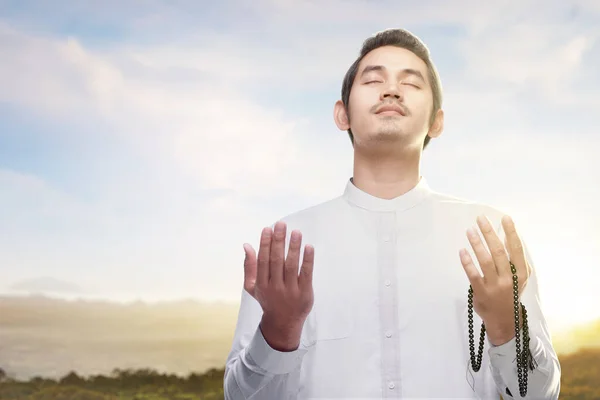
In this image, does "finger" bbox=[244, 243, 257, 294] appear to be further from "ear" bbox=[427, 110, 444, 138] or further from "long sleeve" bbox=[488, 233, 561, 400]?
"ear" bbox=[427, 110, 444, 138]

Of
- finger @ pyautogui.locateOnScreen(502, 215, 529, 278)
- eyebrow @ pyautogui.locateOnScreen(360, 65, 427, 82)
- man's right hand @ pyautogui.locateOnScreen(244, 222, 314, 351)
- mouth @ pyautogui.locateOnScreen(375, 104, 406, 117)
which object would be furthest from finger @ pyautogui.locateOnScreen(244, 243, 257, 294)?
eyebrow @ pyautogui.locateOnScreen(360, 65, 427, 82)

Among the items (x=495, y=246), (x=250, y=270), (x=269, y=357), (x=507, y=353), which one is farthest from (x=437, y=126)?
(x=269, y=357)

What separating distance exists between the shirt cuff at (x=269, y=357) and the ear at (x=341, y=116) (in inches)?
55.5

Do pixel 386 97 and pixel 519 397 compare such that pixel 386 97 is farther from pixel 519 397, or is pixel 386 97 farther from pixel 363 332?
pixel 519 397

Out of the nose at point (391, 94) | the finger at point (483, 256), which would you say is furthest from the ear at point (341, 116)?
the finger at point (483, 256)

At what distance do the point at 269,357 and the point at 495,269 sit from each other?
1.01 m

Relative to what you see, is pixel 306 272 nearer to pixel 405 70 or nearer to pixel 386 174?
pixel 386 174

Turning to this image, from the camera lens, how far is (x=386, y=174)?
3.60 metres

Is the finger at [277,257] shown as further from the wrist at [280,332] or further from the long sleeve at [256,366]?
the long sleeve at [256,366]

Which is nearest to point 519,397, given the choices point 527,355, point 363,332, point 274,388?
point 527,355

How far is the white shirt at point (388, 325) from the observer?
3025 millimetres

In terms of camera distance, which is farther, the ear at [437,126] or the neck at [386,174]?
the ear at [437,126]

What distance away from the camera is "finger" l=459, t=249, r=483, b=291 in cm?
259

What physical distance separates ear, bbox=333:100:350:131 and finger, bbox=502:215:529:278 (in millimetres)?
1389
